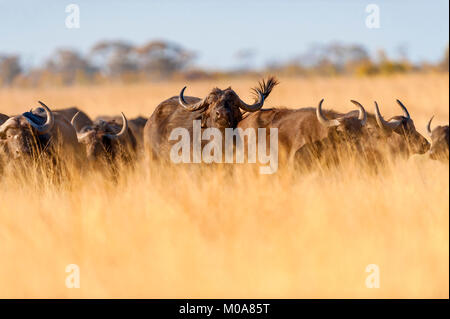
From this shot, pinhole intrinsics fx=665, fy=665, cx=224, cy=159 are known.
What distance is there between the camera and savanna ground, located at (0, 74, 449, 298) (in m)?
4.88

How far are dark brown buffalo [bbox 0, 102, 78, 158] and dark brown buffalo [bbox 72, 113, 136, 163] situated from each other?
927 mm

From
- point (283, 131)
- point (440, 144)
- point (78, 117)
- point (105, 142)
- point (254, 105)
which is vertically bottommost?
point (440, 144)

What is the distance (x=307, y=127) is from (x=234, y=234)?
327cm

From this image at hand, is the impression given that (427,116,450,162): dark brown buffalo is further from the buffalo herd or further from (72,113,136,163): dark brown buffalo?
(72,113,136,163): dark brown buffalo

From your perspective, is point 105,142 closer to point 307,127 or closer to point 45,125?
point 45,125

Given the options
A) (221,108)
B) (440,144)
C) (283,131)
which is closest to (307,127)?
(283,131)

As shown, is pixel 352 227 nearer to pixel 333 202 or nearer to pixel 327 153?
pixel 333 202

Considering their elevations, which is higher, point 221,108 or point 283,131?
point 221,108

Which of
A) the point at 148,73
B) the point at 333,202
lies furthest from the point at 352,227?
the point at 148,73

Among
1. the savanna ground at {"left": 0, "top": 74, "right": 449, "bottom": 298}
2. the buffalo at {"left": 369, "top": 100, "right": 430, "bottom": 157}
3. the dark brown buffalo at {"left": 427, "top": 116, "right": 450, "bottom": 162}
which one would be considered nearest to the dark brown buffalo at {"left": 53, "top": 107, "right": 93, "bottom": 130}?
the savanna ground at {"left": 0, "top": 74, "right": 449, "bottom": 298}

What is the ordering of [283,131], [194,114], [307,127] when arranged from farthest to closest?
1. [194,114]
2. [283,131]
3. [307,127]

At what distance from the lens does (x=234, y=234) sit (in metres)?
5.78
